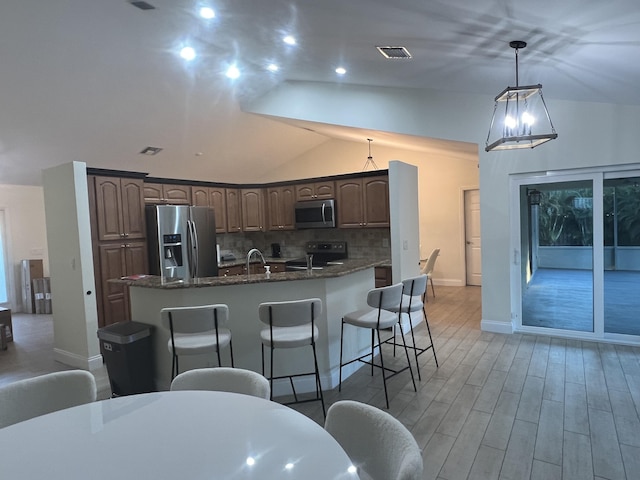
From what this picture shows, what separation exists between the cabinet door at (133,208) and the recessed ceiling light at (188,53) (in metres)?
1.88

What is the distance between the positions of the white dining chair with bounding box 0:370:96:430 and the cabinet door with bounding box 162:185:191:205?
4.62 meters

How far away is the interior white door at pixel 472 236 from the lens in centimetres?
784

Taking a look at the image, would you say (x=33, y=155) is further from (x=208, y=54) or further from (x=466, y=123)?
(x=466, y=123)

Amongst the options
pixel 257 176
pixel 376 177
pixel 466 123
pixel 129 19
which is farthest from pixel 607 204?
pixel 257 176

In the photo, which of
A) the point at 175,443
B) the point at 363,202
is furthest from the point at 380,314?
the point at 363,202

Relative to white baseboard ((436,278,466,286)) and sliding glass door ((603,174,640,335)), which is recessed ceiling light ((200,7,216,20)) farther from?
white baseboard ((436,278,466,286))

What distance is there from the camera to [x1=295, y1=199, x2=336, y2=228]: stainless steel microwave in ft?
21.0

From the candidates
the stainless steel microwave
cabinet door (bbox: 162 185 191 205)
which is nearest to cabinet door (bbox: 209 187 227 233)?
cabinet door (bbox: 162 185 191 205)

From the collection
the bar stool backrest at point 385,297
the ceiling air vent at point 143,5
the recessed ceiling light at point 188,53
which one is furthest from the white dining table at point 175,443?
the recessed ceiling light at point 188,53

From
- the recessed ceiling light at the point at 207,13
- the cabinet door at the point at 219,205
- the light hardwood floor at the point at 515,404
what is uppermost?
the recessed ceiling light at the point at 207,13

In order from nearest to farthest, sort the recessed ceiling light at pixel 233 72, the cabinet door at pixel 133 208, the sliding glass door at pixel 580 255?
1. the sliding glass door at pixel 580 255
2. the recessed ceiling light at pixel 233 72
3. the cabinet door at pixel 133 208

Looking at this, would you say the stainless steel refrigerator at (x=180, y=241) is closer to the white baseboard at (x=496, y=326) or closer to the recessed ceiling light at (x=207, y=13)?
the recessed ceiling light at (x=207, y=13)

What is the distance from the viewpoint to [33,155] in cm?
533

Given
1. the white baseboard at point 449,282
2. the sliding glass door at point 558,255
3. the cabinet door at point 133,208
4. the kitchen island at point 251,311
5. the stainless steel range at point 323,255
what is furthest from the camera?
the white baseboard at point 449,282
